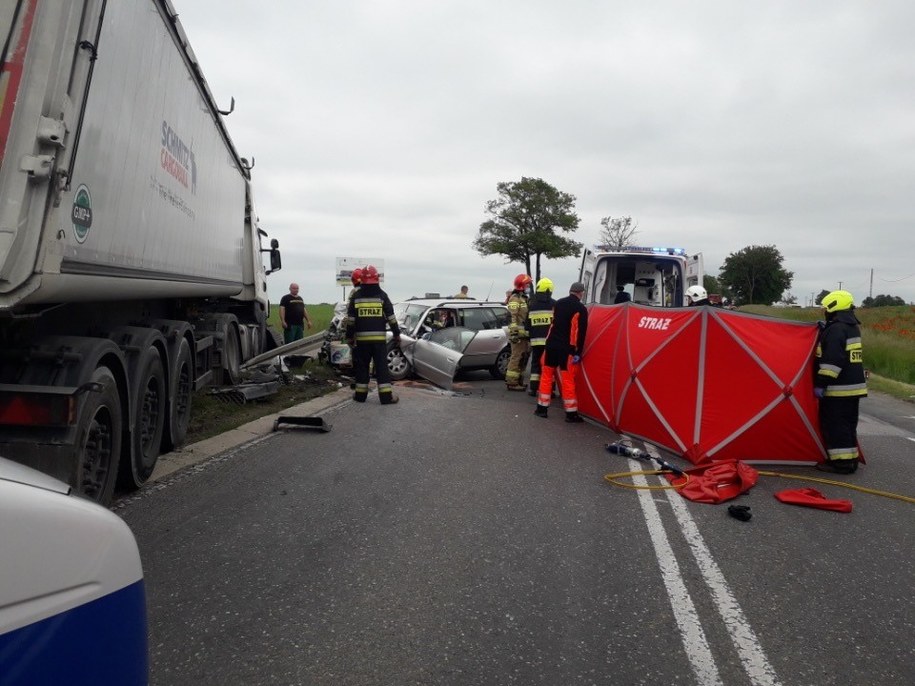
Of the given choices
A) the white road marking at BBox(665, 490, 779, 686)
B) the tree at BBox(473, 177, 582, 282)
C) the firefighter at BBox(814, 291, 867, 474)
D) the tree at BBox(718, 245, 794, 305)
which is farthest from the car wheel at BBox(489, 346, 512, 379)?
the tree at BBox(718, 245, 794, 305)

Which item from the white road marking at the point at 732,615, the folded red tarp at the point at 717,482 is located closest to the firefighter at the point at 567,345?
the folded red tarp at the point at 717,482

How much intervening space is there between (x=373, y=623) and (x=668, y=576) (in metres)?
1.78

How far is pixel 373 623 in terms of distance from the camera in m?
3.52

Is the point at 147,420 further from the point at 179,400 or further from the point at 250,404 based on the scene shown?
the point at 250,404

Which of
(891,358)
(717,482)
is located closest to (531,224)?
(891,358)

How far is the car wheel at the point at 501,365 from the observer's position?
14164 millimetres

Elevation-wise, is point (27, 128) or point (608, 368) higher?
point (27, 128)

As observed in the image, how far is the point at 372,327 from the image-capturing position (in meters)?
10.4

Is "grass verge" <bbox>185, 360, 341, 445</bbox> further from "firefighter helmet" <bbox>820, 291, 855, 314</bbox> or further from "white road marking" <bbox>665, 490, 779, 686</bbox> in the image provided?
"firefighter helmet" <bbox>820, 291, 855, 314</bbox>

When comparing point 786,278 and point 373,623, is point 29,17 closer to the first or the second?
point 373,623

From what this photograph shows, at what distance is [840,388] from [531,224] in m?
38.3

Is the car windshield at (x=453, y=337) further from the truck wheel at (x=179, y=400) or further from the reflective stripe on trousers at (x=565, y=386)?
the truck wheel at (x=179, y=400)

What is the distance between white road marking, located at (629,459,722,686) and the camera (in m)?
3.21

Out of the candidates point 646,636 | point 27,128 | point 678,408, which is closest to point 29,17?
point 27,128
